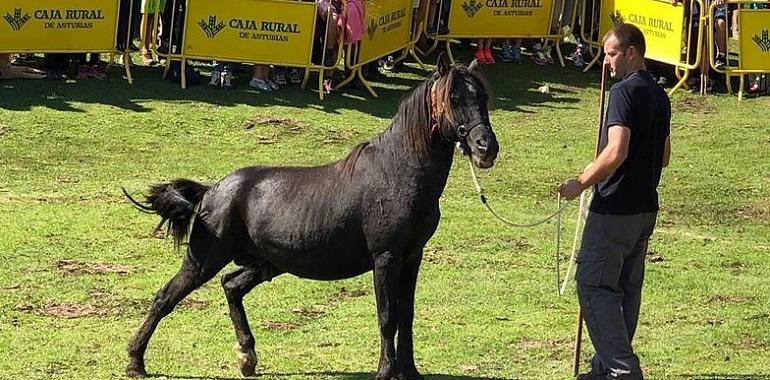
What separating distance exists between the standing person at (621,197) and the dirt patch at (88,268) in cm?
488

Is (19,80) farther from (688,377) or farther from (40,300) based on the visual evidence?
(688,377)

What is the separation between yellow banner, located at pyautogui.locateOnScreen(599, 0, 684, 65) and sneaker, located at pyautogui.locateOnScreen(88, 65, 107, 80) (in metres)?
7.84

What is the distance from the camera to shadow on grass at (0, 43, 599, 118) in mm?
18359

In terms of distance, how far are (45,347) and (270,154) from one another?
23.3 ft

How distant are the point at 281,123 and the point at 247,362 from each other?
8.96m

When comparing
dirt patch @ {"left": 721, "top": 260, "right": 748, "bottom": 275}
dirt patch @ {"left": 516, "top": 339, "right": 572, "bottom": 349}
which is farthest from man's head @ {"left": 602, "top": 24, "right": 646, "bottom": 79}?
dirt patch @ {"left": 721, "top": 260, "right": 748, "bottom": 275}

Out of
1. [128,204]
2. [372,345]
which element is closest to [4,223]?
[128,204]

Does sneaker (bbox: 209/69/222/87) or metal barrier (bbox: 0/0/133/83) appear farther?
sneaker (bbox: 209/69/222/87)

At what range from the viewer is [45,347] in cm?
987

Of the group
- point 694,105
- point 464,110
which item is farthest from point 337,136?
point 464,110

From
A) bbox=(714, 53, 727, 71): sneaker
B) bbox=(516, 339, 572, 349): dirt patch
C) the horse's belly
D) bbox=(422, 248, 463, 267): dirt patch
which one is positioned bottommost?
bbox=(516, 339, 572, 349): dirt patch

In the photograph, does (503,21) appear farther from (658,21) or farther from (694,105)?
(694,105)

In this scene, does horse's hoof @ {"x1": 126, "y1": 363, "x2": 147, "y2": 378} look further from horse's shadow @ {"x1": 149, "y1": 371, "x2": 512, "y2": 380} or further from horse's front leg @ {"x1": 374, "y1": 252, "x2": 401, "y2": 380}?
horse's front leg @ {"x1": 374, "y1": 252, "x2": 401, "y2": 380}

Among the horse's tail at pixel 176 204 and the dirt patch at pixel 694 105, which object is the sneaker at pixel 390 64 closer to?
the dirt patch at pixel 694 105
